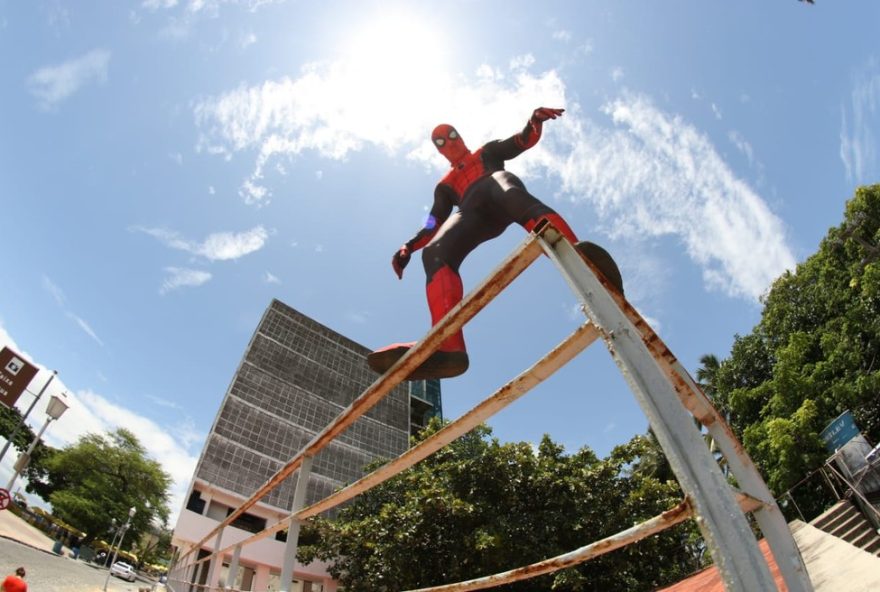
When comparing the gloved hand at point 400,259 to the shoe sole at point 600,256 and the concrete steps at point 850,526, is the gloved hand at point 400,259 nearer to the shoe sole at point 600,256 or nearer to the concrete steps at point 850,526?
the shoe sole at point 600,256

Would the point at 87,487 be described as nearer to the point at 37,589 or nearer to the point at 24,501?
the point at 24,501

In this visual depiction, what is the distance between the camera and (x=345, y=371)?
2547cm

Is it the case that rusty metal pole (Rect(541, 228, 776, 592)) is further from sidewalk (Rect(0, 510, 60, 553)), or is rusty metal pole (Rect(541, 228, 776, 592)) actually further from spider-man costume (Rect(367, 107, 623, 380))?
sidewalk (Rect(0, 510, 60, 553))

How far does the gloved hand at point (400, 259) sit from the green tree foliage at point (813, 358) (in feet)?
41.7

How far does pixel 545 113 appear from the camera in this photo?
2.75 metres

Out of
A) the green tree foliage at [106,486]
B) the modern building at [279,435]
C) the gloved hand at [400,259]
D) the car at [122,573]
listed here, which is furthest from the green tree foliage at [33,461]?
the gloved hand at [400,259]

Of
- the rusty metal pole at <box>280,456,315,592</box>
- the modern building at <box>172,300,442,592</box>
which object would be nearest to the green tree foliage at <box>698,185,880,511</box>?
the rusty metal pole at <box>280,456,315,592</box>

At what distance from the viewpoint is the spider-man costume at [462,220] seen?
1.89m

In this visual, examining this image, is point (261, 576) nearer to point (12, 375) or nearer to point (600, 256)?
point (12, 375)

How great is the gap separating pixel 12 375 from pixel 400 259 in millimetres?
14958

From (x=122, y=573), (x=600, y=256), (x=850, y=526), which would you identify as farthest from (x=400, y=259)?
(x=122, y=573)

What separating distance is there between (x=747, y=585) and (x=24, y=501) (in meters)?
46.6

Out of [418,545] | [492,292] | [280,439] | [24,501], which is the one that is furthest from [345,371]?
[24,501]

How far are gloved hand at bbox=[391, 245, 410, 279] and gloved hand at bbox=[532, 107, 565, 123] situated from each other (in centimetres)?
113
